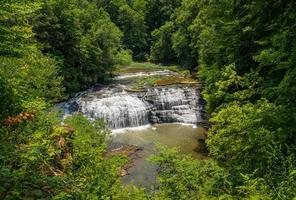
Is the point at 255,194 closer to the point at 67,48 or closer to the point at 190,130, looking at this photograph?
the point at 190,130

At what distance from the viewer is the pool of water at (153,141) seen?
632 inches

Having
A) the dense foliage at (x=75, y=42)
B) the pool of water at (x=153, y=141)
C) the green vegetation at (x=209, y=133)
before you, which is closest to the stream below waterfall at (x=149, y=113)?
the pool of water at (x=153, y=141)

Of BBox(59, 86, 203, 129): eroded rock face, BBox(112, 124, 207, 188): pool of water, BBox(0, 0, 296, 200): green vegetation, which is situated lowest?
BBox(112, 124, 207, 188): pool of water

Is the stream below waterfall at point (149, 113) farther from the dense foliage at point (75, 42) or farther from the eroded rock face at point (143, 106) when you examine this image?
the dense foliage at point (75, 42)

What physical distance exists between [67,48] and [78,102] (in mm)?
6339

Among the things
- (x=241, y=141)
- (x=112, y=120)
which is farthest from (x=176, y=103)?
(x=241, y=141)

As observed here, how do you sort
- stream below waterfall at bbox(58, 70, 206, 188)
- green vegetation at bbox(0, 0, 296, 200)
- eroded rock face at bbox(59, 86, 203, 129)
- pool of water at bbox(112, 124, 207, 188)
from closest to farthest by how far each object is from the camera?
1. green vegetation at bbox(0, 0, 296, 200)
2. pool of water at bbox(112, 124, 207, 188)
3. stream below waterfall at bbox(58, 70, 206, 188)
4. eroded rock face at bbox(59, 86, 203, 129)

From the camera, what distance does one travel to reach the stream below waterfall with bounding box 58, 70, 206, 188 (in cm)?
2046

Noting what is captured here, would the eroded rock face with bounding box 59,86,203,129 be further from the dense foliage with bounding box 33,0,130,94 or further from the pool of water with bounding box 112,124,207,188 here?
the dense foliage with bounding box 33,0,130,94

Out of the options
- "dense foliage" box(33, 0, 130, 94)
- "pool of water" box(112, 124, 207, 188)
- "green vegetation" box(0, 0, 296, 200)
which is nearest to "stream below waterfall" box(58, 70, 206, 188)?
"pool of water" box(112, 124, 207, 188)

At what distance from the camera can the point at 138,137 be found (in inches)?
832

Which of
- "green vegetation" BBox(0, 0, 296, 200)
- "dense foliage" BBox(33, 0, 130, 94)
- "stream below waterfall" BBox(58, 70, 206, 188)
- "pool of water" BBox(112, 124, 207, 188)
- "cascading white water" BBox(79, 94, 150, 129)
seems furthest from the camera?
"dense foliage" BBox(33, 0, 130, 94)

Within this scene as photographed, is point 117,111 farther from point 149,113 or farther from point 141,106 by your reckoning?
point 149,113

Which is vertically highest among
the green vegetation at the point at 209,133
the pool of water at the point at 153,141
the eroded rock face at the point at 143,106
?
the green vegetation at the point at 209,133
